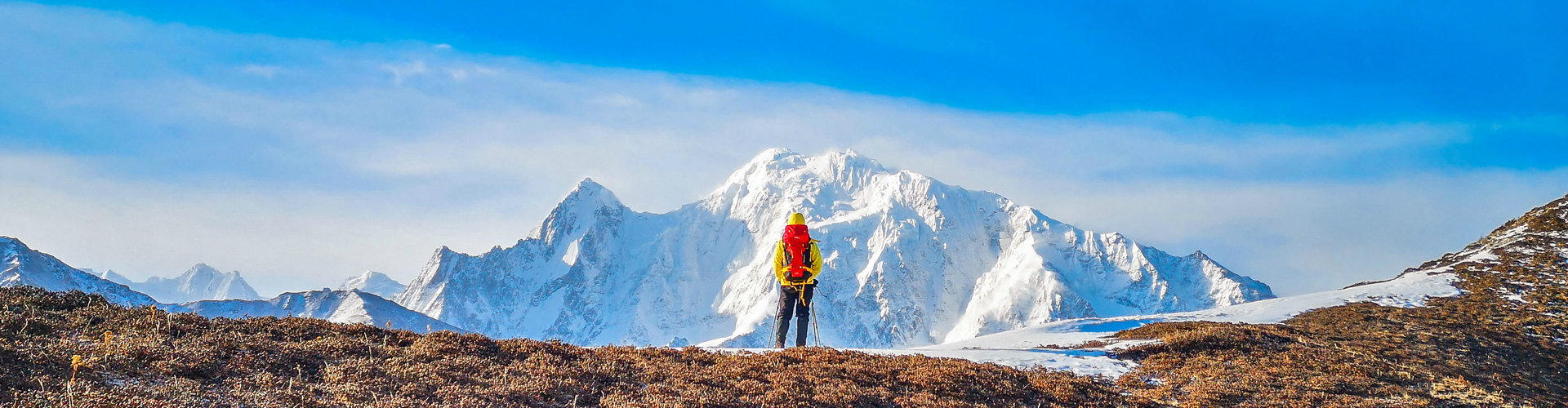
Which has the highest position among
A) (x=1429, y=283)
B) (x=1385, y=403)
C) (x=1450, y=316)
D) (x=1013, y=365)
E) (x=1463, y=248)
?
(x=1463, y=248)

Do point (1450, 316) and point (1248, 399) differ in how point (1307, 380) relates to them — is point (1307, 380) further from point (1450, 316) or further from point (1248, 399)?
point (1450, 316)

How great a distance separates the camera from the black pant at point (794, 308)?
20250 mm

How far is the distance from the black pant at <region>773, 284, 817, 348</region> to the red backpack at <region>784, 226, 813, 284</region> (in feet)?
0.91

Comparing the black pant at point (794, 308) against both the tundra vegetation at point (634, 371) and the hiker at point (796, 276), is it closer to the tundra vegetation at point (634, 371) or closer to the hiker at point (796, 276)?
the hiker at point (796, 276)

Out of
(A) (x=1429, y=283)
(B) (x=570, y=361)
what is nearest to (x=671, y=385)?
(B) (x=570, y=361)

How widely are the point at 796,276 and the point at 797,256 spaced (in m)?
0.55

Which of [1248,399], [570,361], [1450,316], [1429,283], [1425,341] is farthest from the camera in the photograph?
[1429,283]

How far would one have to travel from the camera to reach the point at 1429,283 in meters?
32.7

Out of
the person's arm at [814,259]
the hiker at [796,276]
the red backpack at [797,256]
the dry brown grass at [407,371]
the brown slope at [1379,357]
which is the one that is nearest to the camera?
the dry brown grass at [407,371]

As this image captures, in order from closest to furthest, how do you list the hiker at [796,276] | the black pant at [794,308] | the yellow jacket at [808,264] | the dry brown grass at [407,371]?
the dry brown grass at [407,371], the black pant at [794,308], the hiker at [796,276], the yellow jacket at [808,264]

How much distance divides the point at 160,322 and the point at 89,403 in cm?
397

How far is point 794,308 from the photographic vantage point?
2116 centimetres

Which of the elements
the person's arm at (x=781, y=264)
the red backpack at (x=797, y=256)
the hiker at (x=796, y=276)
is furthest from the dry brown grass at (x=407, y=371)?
the person's arm at (x=781, y=264)

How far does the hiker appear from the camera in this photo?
2055 cm
